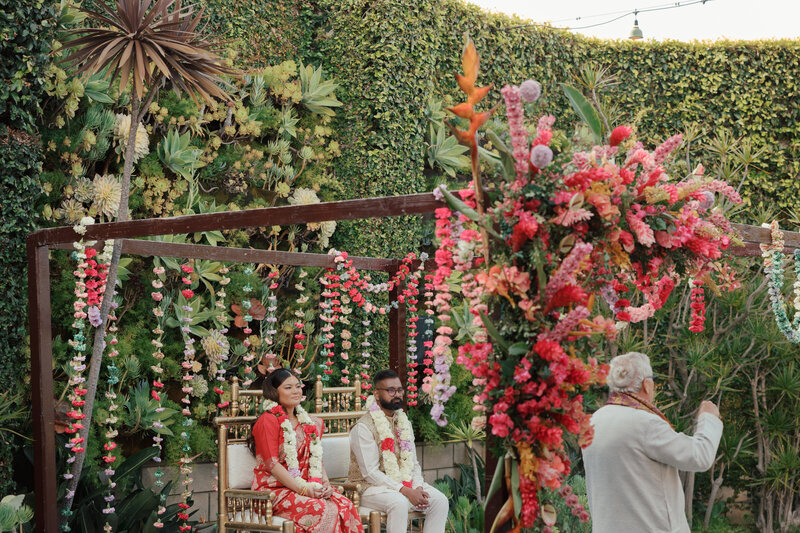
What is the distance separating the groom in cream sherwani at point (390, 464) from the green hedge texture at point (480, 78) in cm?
265

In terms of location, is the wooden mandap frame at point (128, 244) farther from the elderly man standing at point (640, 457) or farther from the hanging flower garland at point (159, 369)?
the elderly man standing at point (640, 457)

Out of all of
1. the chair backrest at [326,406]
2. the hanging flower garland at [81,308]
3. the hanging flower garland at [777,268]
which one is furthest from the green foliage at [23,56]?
the hanging flower garland at [777,268]

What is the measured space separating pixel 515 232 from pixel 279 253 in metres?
3.61

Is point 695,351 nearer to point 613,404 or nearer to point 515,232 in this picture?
point 613,404

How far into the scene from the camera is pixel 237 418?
19.4 ft

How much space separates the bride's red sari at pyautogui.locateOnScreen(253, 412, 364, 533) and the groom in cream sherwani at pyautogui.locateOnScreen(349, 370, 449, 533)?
327mm

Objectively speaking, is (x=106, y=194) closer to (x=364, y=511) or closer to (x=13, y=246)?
(x=13, y=246)

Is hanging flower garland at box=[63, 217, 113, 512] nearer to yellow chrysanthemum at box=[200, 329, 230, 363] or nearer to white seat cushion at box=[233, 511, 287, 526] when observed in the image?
white seat cushion at box=[233, 511, 287, 526]

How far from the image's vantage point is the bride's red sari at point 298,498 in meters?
5.31

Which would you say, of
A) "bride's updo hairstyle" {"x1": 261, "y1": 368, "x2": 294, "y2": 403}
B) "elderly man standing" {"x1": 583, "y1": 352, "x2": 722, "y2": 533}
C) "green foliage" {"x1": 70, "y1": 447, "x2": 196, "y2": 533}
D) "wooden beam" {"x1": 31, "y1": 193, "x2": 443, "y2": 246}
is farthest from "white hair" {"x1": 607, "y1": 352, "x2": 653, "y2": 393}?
"green foliage" {"x1": 70, "y1": 447, "x2": 196, "y2": 533}

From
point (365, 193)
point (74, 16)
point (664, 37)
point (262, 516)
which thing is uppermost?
point (664, 37)

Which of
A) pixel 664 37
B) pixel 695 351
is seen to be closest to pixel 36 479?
pixel 695 351

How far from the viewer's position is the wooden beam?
11.6 ft

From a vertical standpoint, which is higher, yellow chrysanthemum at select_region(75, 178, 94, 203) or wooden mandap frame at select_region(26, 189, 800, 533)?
yellow chrysanthemum at select_region(75, 178, 94, 203)
